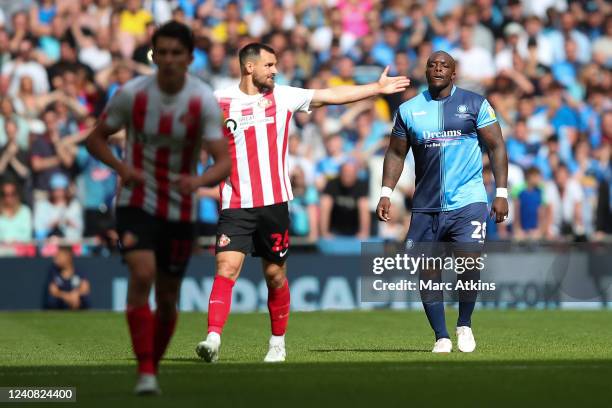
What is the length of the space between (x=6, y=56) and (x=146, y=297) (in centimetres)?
1360

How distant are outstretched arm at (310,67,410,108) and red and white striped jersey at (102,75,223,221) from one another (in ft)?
8.28

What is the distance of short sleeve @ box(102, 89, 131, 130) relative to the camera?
26.1ft

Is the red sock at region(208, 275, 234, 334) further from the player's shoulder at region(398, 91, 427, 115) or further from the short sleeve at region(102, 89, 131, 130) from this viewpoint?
the short sleeve at region(102, 89, 131, 130)

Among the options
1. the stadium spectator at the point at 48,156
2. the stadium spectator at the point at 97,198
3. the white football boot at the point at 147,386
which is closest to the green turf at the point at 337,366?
the white football boot at the point at 147,386

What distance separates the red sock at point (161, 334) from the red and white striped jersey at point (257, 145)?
2315 mm

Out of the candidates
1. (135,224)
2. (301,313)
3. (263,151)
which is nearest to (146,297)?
(135,224)

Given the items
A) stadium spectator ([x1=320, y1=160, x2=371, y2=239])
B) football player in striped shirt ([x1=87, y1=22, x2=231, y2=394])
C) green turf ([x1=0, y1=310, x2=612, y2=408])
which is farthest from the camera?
stadium spectator ([x1=320, y1=160, x2=371, y2=239])

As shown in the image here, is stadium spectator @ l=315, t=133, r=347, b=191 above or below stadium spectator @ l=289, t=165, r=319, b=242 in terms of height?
above

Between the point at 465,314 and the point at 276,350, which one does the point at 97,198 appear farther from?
the point at 276,350

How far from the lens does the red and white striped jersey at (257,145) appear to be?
404 inches

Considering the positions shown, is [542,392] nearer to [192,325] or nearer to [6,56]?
[192,325]

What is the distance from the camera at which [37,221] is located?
1852 centimetres

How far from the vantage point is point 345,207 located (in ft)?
62.3

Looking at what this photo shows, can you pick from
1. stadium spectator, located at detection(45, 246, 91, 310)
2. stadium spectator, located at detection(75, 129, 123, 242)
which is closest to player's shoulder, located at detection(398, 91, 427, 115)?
stadium spectator, located at detection(45, 246, 91, 310)
